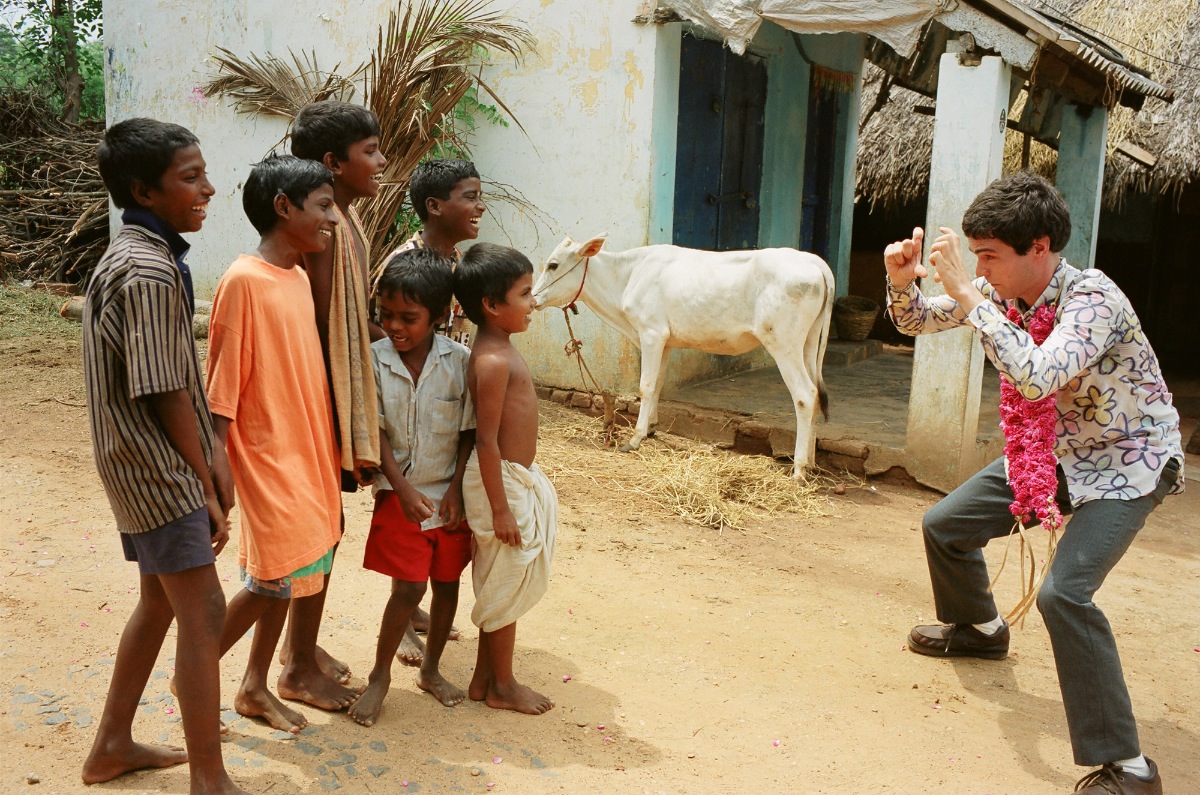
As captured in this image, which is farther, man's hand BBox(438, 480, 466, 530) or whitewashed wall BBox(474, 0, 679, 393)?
whitewashed wall BBox(474, 0, 679, 393)

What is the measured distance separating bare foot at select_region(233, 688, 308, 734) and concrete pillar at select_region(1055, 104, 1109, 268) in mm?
7099

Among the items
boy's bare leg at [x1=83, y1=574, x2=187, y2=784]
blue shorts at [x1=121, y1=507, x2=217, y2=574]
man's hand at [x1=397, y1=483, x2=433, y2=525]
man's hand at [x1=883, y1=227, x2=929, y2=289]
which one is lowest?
boy's bare leg at [x1=83, y1=574, x2=187, y2=784]

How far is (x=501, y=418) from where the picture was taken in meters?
3.04

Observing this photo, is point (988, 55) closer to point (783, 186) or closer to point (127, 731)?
point (783, 186)

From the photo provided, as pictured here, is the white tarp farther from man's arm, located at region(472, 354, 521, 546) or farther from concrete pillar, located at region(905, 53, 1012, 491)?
man's arm, located at region(472, 354, 521, 546)

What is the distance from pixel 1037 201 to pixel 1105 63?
4397 millimetres

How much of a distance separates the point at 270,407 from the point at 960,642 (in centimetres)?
267

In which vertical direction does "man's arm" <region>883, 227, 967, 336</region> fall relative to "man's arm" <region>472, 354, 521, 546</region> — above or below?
above

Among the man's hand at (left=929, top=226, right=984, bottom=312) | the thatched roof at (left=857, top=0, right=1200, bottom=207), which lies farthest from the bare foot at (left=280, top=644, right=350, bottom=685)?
the thatched roof at (left=857, top=0, right=1200, bottom=207)

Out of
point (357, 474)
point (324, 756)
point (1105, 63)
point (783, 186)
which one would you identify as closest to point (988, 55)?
point (1105, 63)

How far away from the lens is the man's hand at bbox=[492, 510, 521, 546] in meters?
3.01

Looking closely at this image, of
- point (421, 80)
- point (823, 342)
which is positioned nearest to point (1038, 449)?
point (823, 342)

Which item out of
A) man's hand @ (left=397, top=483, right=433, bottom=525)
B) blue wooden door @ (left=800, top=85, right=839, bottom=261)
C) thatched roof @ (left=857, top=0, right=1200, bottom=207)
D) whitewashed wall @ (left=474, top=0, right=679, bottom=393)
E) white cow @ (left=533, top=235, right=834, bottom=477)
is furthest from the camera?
blue wooden door @ (left=800, top=85, right=839, bottom=261)

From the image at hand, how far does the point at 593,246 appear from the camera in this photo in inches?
256
